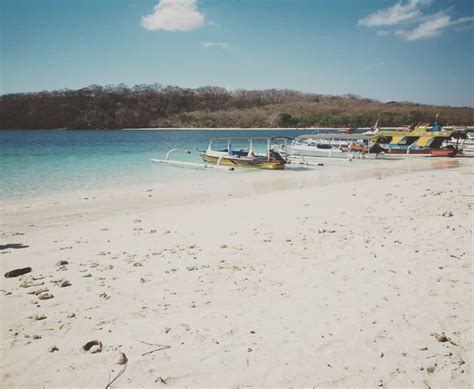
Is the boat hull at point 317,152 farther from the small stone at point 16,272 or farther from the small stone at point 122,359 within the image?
the small stone at point 122,359

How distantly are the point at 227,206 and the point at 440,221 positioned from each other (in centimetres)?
606

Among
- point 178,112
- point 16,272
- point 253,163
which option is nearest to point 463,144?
point 253,163

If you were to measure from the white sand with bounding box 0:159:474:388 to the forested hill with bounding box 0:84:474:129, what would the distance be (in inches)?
4490

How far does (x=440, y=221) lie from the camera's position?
8.05 metres

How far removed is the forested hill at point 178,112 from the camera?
120000 millimetres

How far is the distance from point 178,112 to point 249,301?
14430cm

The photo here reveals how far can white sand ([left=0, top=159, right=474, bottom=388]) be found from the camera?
325cm

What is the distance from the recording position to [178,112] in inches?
5605

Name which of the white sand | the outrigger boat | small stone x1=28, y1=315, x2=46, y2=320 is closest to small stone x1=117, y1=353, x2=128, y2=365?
the white sand

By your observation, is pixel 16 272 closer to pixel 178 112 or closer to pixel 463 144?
pixel 463 144

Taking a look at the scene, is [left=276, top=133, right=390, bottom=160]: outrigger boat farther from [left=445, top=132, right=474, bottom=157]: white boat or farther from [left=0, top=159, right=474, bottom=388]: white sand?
[left=0, top=159, right=474, bottom=388]: white sand

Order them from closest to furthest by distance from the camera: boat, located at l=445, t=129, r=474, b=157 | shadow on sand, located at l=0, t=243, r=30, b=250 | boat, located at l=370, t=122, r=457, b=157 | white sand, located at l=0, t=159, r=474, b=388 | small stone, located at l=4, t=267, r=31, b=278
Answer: white sand, located at l=0, t=159, r=474, b=388, small stone, located at l=4, t=267, r=31, b=278, shadow on sand, located at l=0, t=243, r=30, b=250, boat, located at l=370, t=122, r=457, b=157, boat, located at l=445, t=129, r=474, b=157

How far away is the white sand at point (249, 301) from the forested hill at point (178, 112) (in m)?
114

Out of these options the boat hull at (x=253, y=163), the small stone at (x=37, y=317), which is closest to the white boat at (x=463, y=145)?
the boat hull at (x=253, y=163)
